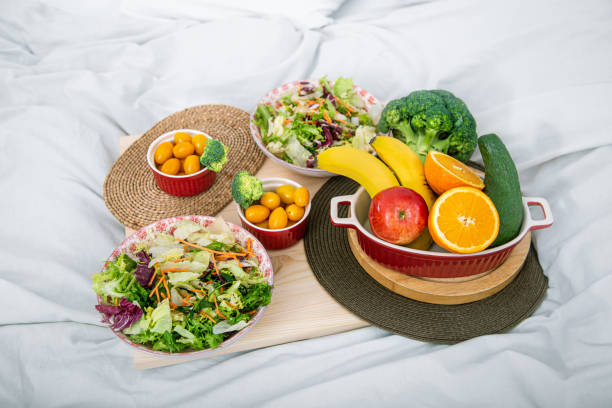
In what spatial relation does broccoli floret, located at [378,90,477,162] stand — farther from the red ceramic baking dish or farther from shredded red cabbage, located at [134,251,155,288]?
shredded red cabbage, located at [134,251,155,288]

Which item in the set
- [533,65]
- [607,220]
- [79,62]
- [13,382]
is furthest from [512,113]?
[79,62]

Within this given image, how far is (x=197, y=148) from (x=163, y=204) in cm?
21

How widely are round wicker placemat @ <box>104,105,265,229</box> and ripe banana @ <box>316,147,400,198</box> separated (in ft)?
1.24

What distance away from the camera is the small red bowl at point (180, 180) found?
4.29 feet

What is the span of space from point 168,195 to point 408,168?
766 mm

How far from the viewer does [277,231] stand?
1.16 meters

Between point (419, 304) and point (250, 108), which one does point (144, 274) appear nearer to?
point (419, 304)

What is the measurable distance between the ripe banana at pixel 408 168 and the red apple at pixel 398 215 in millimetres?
87

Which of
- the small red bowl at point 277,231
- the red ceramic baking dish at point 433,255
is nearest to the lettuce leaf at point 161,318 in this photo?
the small red bowl at point 277,231

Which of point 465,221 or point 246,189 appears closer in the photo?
point 465,221

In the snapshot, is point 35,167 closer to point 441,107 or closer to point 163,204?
point 163,204

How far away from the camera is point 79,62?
6.53 ft

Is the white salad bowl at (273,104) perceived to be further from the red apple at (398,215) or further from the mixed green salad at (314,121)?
the red apple at (398,215)

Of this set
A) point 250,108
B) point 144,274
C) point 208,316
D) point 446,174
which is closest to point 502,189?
point 446,174
